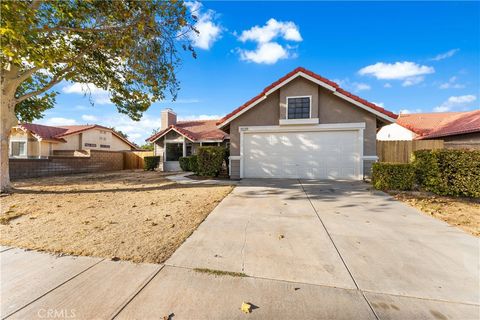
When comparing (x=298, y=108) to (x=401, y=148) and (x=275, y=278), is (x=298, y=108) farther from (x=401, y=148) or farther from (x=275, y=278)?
(x=275, y=278)

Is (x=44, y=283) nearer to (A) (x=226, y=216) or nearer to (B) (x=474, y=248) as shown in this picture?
(A) (x=226, y=216)

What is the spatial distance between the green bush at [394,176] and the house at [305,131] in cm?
199

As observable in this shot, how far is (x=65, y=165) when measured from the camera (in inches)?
539

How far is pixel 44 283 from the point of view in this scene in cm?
227

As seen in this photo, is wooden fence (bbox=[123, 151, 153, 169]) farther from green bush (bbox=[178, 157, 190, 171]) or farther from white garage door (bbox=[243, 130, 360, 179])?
white garage door (bbox=[243, 130, 360, 179])

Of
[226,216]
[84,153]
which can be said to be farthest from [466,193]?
[84,153]

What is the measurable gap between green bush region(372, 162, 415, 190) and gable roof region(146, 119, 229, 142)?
35.3ft

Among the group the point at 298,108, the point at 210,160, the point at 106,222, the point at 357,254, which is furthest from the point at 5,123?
the point at 298,108

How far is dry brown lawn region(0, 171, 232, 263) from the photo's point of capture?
3.07 metres

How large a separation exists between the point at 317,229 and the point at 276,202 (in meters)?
1.91

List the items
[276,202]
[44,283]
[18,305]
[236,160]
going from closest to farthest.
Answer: [18,305] < [44,283] < [276,202] < [236,160]
